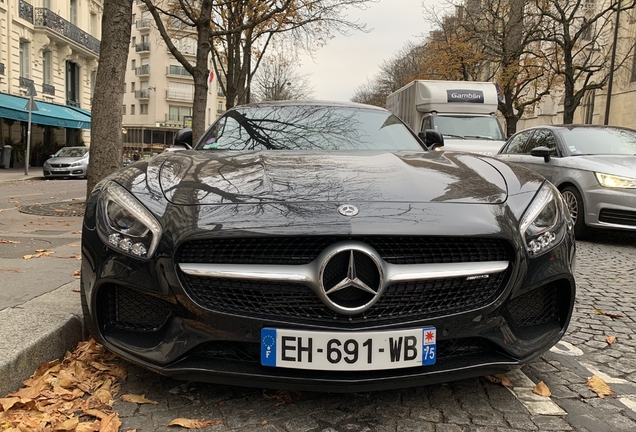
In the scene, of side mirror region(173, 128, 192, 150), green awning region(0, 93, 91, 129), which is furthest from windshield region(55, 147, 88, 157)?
side mirror region(173, 128, 192, 150)

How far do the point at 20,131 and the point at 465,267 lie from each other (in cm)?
2891

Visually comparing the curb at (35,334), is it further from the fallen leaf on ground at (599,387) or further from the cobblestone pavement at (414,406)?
the fallen leaf on ground at (599,387)

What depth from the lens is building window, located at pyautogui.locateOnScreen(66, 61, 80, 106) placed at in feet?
99.3

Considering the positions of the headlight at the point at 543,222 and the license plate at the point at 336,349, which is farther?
the headlight at the point at 543,222

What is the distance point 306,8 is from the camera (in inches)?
655

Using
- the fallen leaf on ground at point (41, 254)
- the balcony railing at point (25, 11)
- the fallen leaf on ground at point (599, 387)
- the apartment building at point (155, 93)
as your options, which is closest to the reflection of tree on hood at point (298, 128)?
the fallen leaf on ground at point (599, 387)

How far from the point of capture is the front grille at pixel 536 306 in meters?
2.17

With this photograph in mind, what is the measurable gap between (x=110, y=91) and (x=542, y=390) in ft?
22.6

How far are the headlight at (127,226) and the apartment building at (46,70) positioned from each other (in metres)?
19.7

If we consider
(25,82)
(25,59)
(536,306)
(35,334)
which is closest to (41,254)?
(35,334)

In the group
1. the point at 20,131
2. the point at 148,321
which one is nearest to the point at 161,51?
the point at 20,131

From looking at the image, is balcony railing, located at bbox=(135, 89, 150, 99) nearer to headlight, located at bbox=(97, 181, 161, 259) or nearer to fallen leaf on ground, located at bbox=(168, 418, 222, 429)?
headlight, located at bbox=(97, 181, 161, 259)

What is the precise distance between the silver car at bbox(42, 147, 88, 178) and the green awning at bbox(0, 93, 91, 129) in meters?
2.39

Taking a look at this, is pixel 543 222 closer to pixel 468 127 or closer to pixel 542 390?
pixel 542 390
